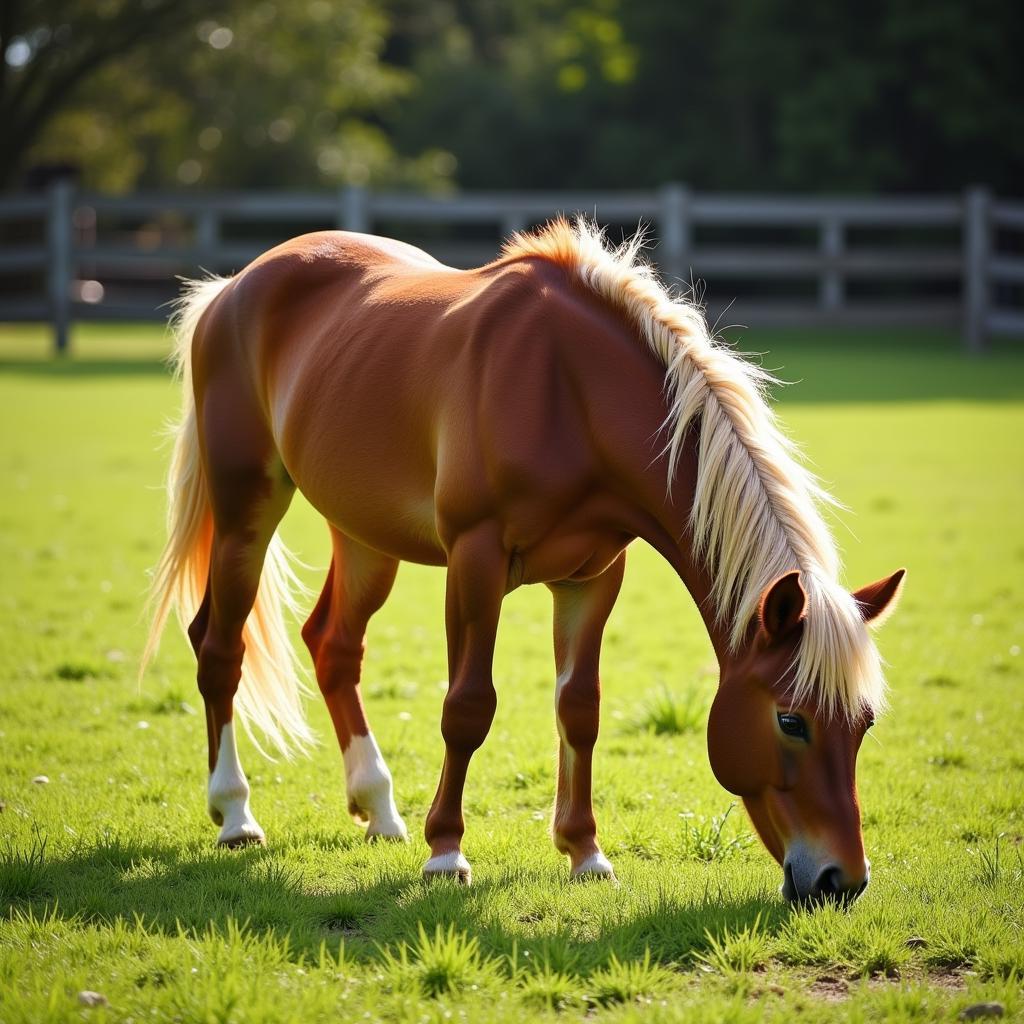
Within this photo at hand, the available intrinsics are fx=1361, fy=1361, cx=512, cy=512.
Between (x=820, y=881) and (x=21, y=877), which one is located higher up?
(x=820, y=881)

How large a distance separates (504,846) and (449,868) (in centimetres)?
42

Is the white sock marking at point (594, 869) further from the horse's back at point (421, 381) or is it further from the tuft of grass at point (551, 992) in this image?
the horse's back at point (421, 381)

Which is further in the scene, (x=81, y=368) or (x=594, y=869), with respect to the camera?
(x=81, y=368)

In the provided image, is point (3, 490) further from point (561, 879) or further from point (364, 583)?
point (561, 879)

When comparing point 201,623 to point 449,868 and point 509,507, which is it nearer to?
point 449,868

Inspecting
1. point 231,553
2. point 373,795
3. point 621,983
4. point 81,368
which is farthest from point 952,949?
point 81,368

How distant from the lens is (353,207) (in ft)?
71.7

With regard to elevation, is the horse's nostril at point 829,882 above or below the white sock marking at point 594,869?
above

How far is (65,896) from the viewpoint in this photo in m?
3.88

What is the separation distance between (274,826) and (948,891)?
220 centimetres

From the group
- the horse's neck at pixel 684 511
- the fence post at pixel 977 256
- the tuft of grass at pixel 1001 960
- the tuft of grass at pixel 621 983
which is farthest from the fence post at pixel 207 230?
the tuft of grass at pixel 1001 960

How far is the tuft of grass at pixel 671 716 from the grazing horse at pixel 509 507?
1510 mm

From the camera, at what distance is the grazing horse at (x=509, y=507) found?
3.55m

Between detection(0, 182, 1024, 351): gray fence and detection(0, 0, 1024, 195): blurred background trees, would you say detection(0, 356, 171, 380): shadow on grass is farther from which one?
detection(0, 0, 1024, 195): blurred background trees
